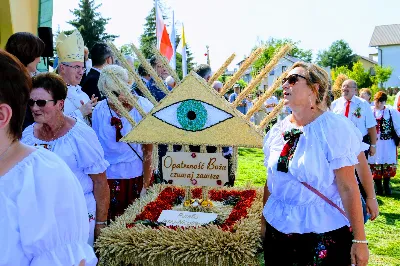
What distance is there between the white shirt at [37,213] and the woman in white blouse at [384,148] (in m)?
6.58

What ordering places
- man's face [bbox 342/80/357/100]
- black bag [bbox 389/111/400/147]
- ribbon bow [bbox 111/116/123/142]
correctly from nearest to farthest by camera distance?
ribbon bow [bbox 111/116/123/142] < man's face [bbox 342/80/357/100] < black bag [bbox 389/111/400/147]

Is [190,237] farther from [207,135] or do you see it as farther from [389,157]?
[389,157]

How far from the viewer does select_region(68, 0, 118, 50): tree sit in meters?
41.1

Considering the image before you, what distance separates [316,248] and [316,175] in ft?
1.25

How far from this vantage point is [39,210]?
1290 millimetres

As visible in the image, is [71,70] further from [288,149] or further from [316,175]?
[316,175]

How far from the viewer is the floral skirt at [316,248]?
2.23 m

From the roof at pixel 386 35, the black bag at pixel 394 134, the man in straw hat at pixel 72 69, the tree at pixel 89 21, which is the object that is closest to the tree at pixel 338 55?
the roof at pixel 386 35

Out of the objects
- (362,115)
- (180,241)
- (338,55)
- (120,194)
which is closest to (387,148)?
(362,115)

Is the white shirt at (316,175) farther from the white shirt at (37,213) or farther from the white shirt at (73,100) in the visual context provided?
the white shirt at (73,100)

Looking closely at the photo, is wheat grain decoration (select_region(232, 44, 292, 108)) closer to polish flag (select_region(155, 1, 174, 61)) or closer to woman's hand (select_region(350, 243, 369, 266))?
woman's hand (select_region(350, 243, 369, 266))

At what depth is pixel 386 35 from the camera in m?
75.6

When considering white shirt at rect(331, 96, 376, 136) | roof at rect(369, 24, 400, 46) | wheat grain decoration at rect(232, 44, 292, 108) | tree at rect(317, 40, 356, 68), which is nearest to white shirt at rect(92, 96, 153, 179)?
wheat grain decoration at rect(232, 44, 292, 108)

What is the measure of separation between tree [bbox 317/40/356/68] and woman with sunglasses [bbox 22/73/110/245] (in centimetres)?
8353
